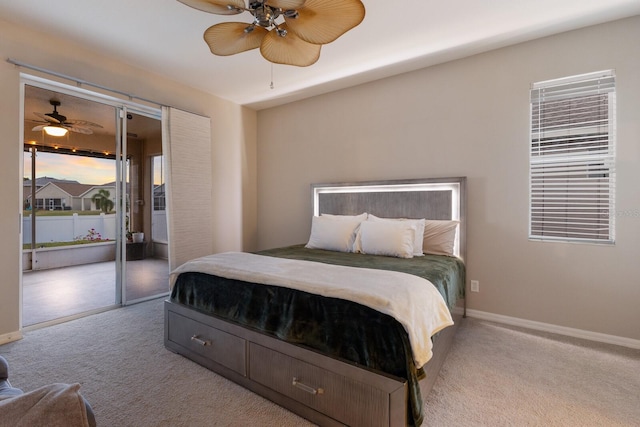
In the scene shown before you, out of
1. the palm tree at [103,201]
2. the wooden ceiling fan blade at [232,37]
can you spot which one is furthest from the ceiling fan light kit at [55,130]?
the wooden ceiling fan blade at [232,37]

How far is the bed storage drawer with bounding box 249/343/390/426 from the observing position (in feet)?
4.70

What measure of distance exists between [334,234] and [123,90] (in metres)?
2.81

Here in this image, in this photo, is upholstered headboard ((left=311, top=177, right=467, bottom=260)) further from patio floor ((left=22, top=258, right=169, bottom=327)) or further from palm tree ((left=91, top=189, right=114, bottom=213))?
palm tree ((left=91, top=189, right=114, bottom=213))

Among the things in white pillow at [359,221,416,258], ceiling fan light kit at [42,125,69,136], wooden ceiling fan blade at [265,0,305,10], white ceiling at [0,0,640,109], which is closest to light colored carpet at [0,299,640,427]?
A: white pillow at [359,221,416,258]

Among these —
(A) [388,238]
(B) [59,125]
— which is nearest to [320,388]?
(A) [388,238]

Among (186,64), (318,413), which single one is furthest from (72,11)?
(318,413)

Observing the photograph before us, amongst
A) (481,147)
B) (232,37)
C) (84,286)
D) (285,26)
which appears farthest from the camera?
(84,286)

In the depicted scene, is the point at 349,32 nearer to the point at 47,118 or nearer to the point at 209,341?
the point at 209,341

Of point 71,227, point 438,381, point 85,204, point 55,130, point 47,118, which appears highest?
point 47,118

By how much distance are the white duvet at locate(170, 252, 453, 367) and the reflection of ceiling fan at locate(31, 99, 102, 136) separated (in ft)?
7.74

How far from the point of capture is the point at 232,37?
2.07m

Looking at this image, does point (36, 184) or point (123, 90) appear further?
point (123, 90)

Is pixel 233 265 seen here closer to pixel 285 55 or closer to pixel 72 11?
pixel 285 55

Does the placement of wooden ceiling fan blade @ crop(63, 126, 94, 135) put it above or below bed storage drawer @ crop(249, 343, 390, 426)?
above
